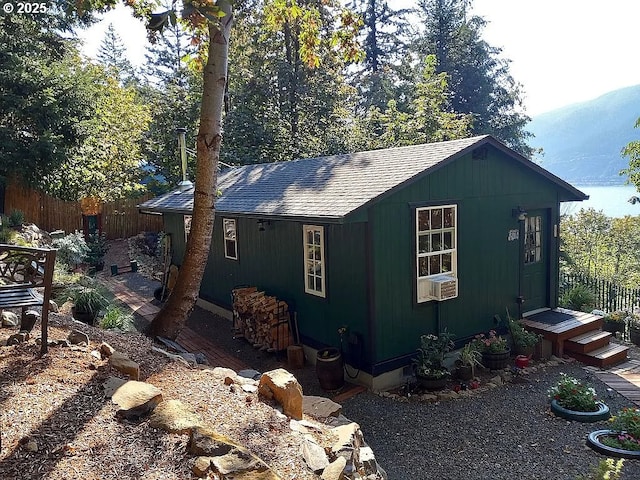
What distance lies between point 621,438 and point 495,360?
2273 millimetres

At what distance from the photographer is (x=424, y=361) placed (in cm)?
670

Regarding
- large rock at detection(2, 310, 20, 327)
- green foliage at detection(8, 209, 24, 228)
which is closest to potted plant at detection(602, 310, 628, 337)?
large rock at detection(2, 310, 20, 327)

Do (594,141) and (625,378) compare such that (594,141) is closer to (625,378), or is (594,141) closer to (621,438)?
(625,378)

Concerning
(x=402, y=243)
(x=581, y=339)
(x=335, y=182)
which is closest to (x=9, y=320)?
(x=402, y=243)

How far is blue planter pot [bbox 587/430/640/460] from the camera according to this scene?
496 centimetres

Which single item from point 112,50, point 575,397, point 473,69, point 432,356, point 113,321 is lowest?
point 575,397

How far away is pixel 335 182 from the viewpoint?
26.5ft

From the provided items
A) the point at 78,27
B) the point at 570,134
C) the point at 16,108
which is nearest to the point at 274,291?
the point at 16,108

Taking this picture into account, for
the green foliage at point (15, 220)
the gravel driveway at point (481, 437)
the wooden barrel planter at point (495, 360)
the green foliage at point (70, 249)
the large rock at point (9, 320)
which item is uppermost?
the green foliage at point (15, 220)

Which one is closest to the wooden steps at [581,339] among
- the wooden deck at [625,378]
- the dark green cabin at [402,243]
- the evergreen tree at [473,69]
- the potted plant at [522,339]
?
the wooden deck at [625,378]

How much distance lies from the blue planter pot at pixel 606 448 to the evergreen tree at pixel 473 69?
22.4m

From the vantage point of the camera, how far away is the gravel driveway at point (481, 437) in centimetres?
483

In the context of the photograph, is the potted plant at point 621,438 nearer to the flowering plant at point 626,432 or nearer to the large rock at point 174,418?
the flowering plant at point 626,432

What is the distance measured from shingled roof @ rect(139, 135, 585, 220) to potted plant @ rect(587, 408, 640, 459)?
3.76 m
